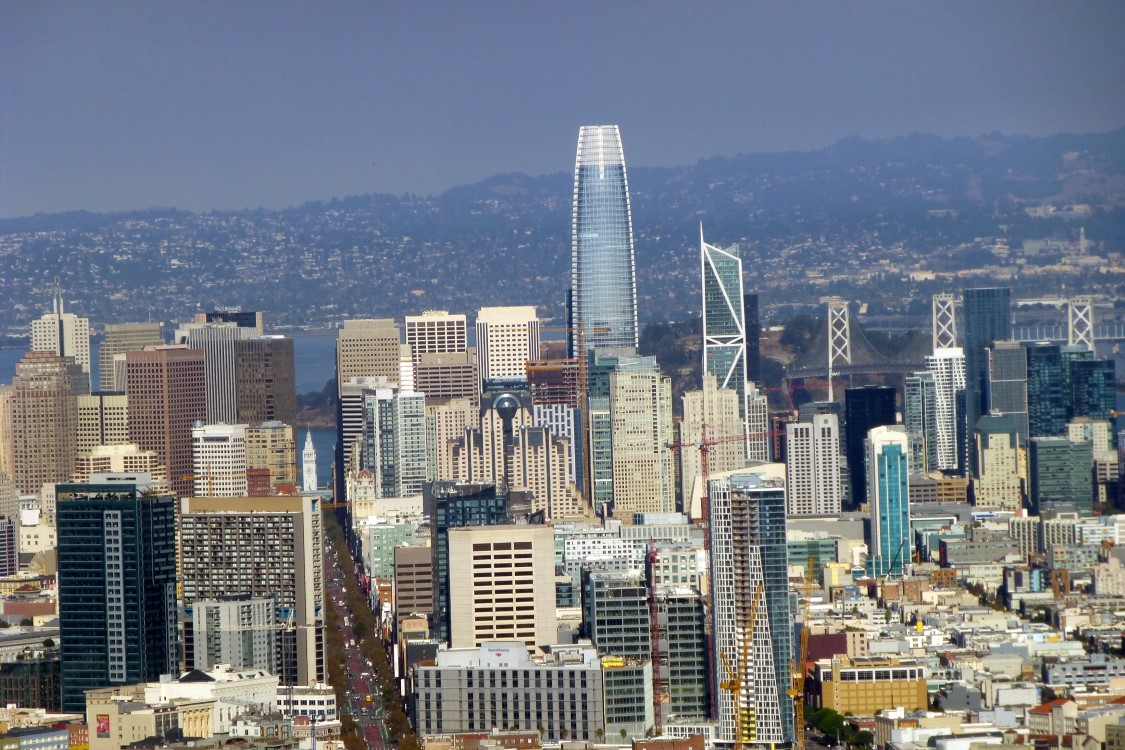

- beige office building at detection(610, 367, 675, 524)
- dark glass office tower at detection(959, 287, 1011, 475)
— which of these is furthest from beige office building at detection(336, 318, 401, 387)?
dark glass office tower at detection(959, 287, 1011, 475)

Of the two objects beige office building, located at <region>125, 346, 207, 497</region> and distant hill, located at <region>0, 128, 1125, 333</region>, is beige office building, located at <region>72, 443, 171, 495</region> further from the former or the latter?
distant hill, located at <region>0, 128, 1125, 333</region>

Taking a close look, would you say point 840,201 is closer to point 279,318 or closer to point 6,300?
point 279,318

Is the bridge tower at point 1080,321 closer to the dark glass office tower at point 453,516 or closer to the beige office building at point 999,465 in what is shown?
the beige office building at point 999,465

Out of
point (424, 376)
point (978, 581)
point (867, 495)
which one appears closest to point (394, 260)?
point (424, 376)

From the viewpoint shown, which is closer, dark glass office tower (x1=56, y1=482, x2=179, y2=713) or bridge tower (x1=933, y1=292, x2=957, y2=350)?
dark glass office tower (x1=56, y1=482, x2=179, y2=713)

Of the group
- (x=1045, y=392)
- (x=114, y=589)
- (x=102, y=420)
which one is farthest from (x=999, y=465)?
(x=114, y=589)

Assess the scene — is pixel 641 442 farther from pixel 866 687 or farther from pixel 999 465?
pixel 866 687
